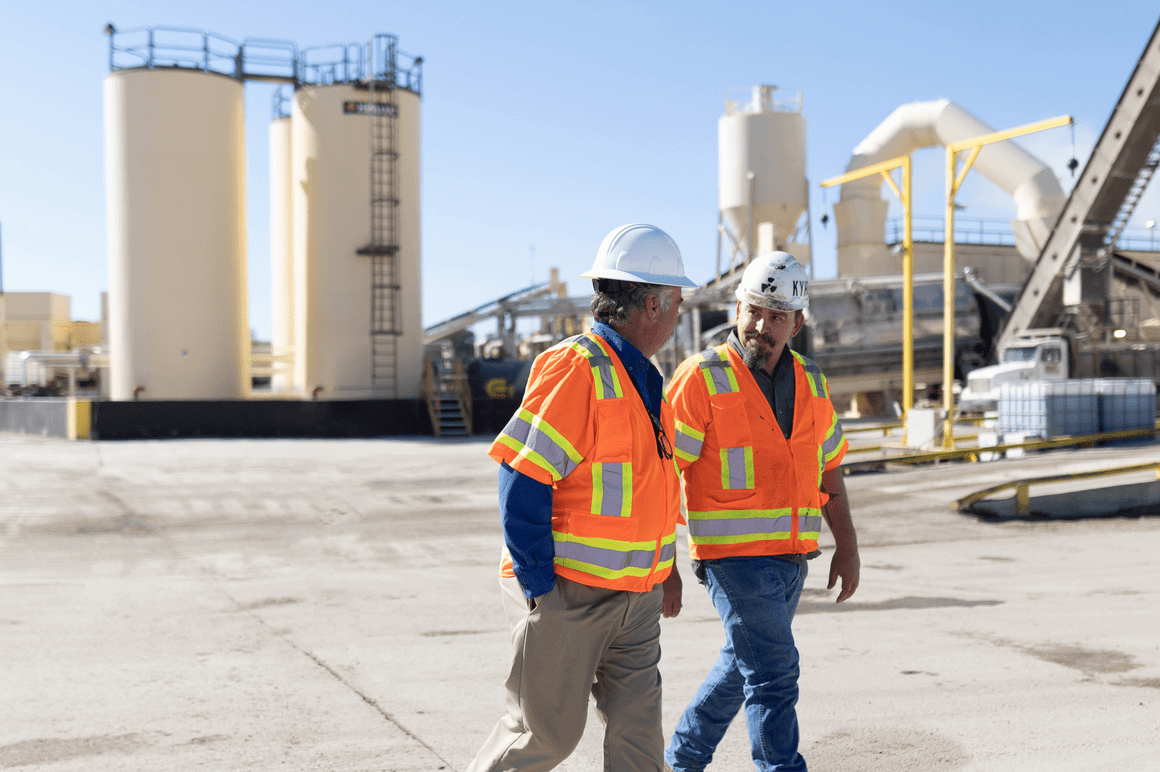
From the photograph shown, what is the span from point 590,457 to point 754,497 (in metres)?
1.00

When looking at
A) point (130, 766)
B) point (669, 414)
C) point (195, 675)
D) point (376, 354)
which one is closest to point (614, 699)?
point (669, 414)

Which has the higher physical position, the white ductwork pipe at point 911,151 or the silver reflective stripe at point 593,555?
the white ductwork pipe at point 911,151

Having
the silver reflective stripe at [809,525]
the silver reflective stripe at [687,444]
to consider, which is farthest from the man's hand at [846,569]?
the silver reflective stripe at [687,444]

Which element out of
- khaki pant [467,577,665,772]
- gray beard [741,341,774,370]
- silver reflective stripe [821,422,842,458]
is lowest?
khaki pant [467,577,665,772]

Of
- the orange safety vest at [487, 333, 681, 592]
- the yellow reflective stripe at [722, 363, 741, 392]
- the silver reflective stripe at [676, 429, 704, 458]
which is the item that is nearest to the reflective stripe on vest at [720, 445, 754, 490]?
the silver reflective stripe at [676, 429, 704, 458]

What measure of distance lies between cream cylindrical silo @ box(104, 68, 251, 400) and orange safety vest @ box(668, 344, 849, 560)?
27619mm

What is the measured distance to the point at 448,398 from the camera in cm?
2939

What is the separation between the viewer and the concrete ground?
4348 mm

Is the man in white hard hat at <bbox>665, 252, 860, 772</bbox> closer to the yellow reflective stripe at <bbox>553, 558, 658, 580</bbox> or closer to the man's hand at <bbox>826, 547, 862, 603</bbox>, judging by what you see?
the man's hand at <bbox>826, 547, 862, 603</bbox>

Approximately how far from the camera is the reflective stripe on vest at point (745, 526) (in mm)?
3578

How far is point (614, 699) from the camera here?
9.75 feet

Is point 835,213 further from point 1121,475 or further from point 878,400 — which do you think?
point 1121,475

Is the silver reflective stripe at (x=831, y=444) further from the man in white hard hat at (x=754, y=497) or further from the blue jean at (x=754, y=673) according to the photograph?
the blue jean at (x=754, y=673)

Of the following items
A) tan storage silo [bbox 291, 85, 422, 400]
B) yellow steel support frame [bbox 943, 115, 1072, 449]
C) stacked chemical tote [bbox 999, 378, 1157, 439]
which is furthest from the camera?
tan storage silo [bbox 291, 85, 422, 400]
